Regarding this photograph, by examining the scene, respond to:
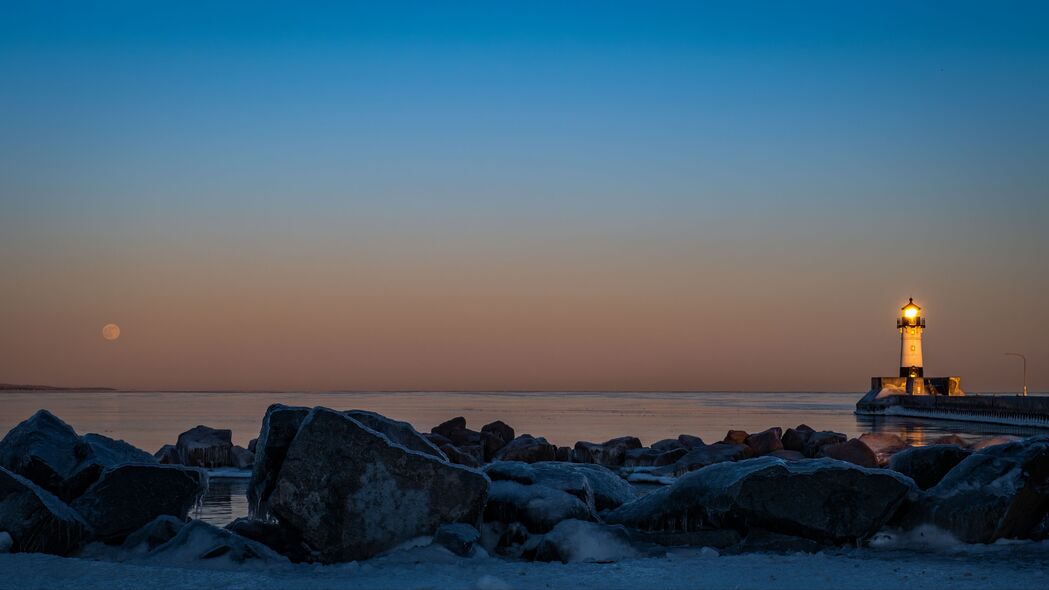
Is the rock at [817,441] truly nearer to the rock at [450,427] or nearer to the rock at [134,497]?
the rock at [450,427]

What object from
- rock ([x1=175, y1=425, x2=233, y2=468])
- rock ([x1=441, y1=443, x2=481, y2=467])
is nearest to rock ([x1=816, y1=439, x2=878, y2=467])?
rock ([x1=441, y1=443, x2=481, y2=467])

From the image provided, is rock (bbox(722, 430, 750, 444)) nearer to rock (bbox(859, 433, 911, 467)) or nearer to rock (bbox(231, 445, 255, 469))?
rock (bbox(859, 433, 911, 467))

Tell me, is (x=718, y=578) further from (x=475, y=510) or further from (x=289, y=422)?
(x=289, y=422)

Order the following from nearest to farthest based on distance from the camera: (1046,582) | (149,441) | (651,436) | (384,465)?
(1046,582) < (384,465) < (149,441) < (651,436)

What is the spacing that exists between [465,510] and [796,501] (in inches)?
137

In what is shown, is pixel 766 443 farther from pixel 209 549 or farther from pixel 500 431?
pixel 209 549

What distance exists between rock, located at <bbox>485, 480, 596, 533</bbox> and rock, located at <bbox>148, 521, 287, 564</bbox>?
2533 millimetres

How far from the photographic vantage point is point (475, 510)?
9.98 metres

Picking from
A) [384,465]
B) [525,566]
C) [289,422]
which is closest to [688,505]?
[525,566]

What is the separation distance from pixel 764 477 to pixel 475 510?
3100 mm

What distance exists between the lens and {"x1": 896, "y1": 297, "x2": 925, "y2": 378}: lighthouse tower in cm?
8875

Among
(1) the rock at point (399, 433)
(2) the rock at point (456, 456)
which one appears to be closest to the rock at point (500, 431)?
(2) the rock at point (456, 456)

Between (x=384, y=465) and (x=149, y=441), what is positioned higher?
(x=384, y=465)

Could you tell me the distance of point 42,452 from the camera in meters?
11.8
